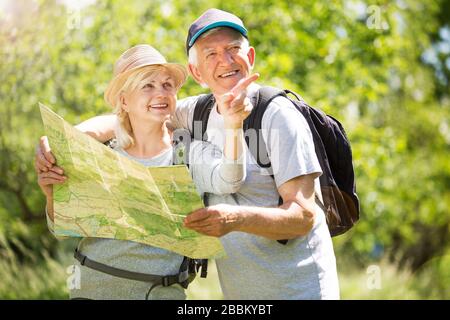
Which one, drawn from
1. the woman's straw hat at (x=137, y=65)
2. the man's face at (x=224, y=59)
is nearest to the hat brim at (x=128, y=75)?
the woman's straw hat at (x=137, y=65)

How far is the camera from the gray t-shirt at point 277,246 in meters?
2.19

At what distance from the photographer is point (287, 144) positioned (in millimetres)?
2172

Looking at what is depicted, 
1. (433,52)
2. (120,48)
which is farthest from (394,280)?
(433,52)

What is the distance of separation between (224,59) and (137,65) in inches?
14.4

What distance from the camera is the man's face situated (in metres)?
2.32

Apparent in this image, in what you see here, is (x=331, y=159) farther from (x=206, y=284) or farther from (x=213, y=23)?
(x=206, y=284)

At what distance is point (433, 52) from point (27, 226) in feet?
24.8

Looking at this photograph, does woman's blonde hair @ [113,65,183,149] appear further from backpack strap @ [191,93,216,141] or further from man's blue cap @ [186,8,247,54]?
man's blue cap @ [186,8,247,54]

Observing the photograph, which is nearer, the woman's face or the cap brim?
the cap brim

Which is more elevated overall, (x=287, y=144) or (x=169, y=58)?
(x=169, y=58)

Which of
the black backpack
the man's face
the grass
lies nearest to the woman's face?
the black backpack

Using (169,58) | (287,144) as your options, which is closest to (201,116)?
(287,144)

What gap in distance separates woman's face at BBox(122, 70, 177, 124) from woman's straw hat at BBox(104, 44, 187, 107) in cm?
4

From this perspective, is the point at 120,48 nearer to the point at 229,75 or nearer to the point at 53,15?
the point at 53,15
